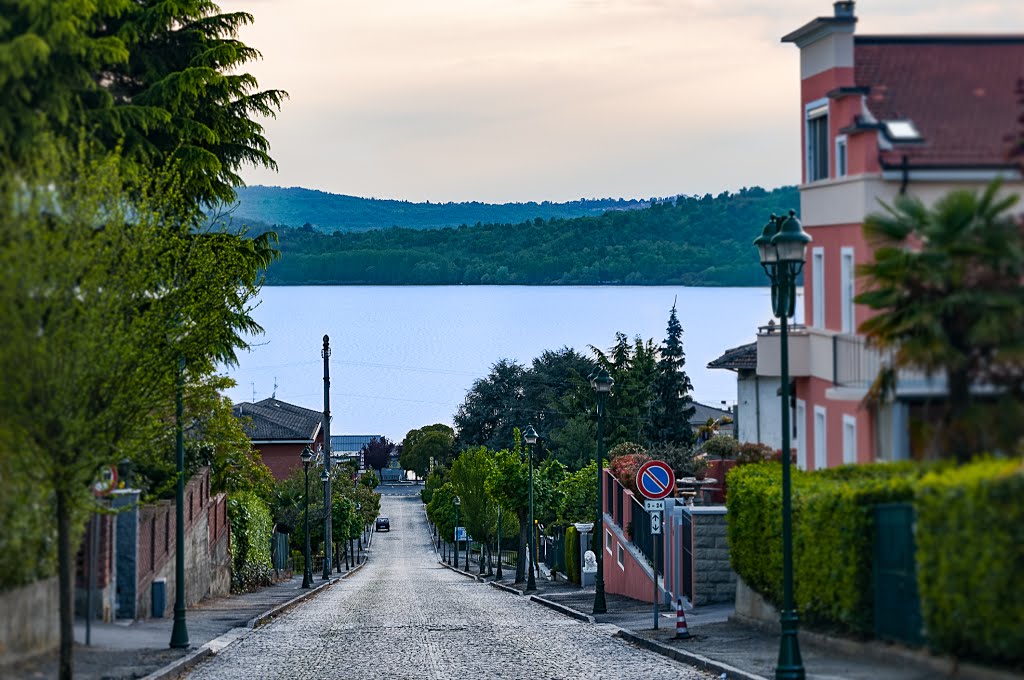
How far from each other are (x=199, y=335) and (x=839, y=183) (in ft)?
36.5

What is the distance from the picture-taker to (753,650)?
2095 centimetres

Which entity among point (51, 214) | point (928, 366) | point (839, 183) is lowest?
point (928, 366)

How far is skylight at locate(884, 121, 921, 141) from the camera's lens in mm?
21922

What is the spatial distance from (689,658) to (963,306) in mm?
7816

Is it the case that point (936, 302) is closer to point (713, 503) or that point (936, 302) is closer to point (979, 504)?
point (979, 504)

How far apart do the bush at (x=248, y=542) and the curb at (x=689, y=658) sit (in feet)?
78.6

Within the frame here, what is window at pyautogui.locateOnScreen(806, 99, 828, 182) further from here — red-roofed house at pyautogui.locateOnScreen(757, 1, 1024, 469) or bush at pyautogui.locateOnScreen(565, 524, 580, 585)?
bush at pyautogui.locateOnScreen(565, 524, 580, 585)

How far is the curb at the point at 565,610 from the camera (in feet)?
105

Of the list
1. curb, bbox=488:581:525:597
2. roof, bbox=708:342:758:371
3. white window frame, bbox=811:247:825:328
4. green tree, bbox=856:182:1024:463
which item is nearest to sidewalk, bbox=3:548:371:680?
green tree, bbox=856:182:1024:463

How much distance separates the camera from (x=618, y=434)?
304 feet

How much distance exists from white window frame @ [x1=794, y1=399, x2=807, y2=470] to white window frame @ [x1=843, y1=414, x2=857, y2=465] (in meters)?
2.49

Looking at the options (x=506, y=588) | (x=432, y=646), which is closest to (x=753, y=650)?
(x=432, y=646)

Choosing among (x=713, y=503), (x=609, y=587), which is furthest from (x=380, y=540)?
(x=713, y=503)

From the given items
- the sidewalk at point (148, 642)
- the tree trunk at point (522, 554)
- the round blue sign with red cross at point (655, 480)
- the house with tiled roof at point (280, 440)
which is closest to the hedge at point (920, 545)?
the round blue sign with red cross at point (655, 480)
